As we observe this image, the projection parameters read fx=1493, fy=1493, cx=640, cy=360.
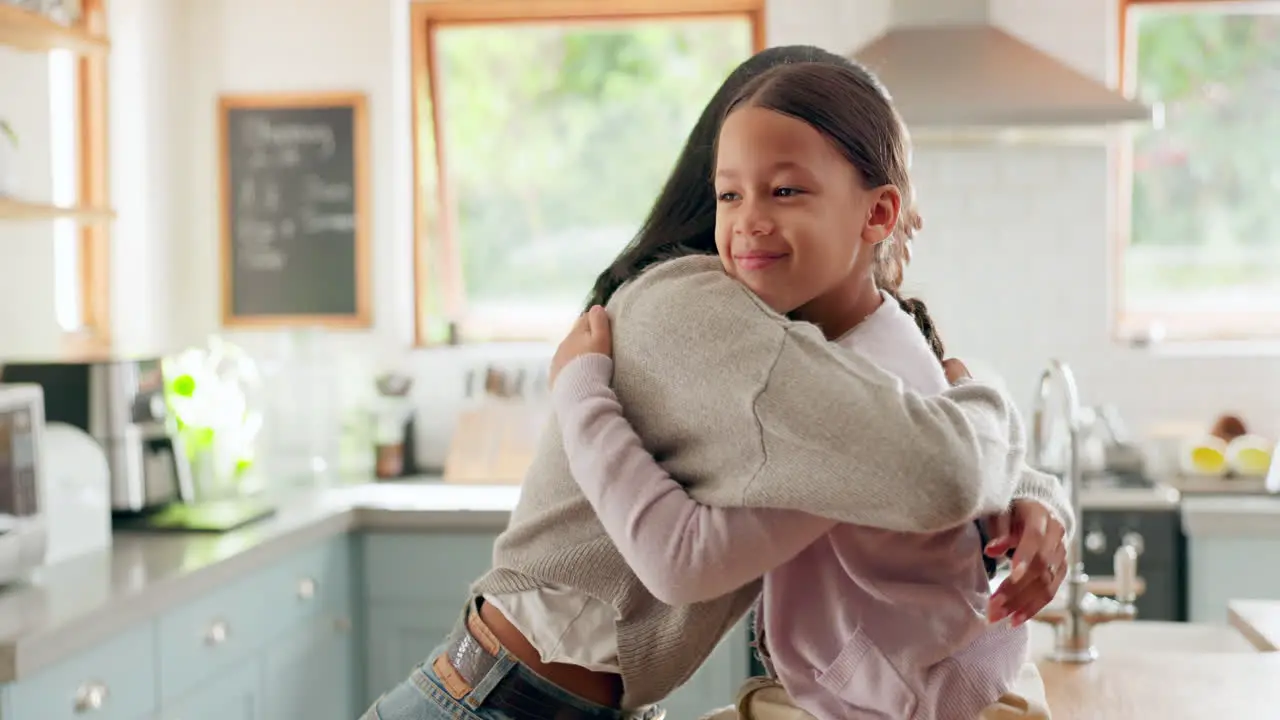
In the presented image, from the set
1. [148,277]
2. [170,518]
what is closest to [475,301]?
[148,277]

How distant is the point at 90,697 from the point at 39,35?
1.53 m

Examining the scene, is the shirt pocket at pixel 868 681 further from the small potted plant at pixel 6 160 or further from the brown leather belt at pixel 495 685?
the small potted plant at pixel 6 160

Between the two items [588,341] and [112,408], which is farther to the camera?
[112,408]

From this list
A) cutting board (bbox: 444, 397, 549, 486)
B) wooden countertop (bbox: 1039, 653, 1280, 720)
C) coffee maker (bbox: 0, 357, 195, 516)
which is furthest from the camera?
cutting board (bbox: 444, 397, 549, 486)

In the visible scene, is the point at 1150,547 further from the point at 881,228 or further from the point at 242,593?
the point at 881,228

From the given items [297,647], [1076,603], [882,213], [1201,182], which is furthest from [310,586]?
[1201,182]

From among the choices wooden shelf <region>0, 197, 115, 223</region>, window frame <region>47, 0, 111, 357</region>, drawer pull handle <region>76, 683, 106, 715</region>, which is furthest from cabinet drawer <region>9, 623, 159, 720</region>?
window frame <region>47, 0, 111, 357</region>

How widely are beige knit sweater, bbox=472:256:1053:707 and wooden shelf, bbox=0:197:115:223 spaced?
196 cm

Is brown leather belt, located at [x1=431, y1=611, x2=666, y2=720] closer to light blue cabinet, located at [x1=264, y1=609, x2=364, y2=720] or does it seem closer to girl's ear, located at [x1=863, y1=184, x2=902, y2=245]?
girl's ear, located at [x1=863, y1=184, x2=902, y2=245]

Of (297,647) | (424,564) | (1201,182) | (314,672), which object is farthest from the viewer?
(1201,182)

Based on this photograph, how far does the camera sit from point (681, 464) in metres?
1.21

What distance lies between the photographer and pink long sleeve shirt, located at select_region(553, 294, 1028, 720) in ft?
3.82

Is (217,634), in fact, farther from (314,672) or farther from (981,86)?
(981,86)

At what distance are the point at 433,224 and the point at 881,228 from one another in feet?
11.2
